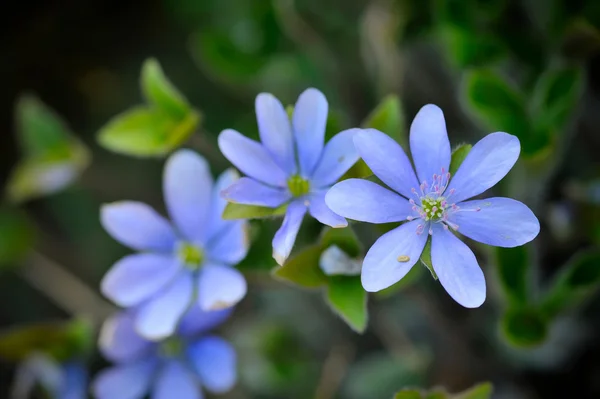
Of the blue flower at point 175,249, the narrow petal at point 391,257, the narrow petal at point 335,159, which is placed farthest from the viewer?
the blue flower at point 175,249

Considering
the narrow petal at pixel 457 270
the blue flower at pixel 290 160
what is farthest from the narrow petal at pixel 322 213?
the narrow petal at pixel 457 270

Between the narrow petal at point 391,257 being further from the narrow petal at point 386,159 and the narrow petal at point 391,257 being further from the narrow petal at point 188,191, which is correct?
the narrow petal at point 188,191

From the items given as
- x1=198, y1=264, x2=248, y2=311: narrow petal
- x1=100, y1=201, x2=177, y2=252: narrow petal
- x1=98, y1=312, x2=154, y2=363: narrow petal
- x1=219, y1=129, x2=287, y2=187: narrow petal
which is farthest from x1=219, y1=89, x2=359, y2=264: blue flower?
x1=98, y1=312, x2=154, y2=363: narrow petal

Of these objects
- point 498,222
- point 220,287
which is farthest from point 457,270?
point 220,287

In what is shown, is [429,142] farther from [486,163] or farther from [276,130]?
[276,130]

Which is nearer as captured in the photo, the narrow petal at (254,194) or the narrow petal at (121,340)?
the narrow petal at (254,194)

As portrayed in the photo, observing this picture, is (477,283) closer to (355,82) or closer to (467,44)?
(467,44)
